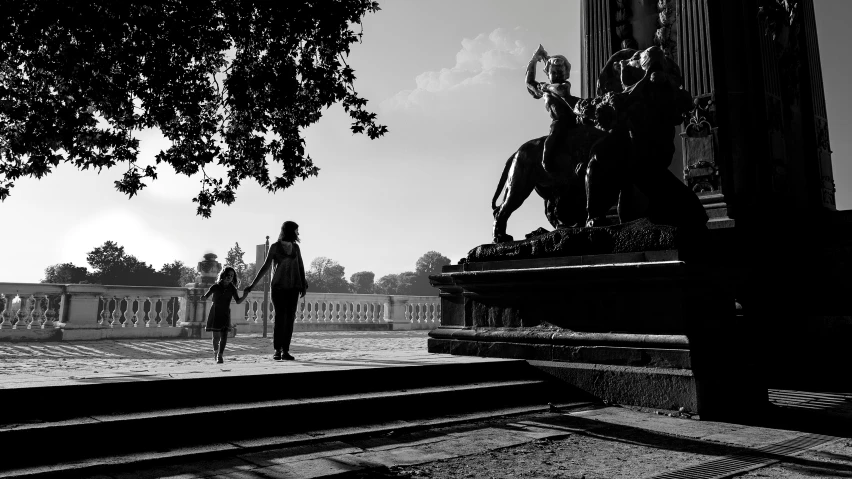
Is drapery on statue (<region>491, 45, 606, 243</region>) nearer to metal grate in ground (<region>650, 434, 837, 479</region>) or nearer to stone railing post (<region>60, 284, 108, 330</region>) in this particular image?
metal grate in ground (<region>650, 434, 837, 479</region>)

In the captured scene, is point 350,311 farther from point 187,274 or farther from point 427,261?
point 427,261

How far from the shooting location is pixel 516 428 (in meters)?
4.61

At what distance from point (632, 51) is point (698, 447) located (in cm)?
535

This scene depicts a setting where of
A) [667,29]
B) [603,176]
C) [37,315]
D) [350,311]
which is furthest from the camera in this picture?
[350,311]

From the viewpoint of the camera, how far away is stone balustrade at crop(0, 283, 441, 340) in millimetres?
14672

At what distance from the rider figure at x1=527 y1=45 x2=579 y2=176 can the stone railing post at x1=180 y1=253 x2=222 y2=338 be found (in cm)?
1104

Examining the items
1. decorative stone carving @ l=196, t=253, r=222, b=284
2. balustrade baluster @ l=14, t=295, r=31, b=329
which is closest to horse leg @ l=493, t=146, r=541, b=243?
decorative stone carving @ l=196, t=253, r=222, b=284

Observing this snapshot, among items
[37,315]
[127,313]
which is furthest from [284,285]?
[127,313]

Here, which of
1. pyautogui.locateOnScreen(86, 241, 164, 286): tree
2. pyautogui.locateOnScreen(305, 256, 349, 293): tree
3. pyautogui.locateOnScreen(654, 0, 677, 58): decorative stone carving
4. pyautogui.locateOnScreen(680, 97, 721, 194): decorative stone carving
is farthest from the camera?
pyautogui.locateOnScreen(305, 256, 349, 293): tree

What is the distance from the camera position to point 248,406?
4152 mm

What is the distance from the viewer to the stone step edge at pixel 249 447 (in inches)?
123

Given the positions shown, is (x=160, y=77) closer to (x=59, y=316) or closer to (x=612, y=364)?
(x=612, y=364)

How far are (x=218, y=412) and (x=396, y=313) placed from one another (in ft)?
62.0

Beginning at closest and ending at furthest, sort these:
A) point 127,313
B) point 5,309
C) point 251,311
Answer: point 5,309 → point 127,313 → point 251,311
